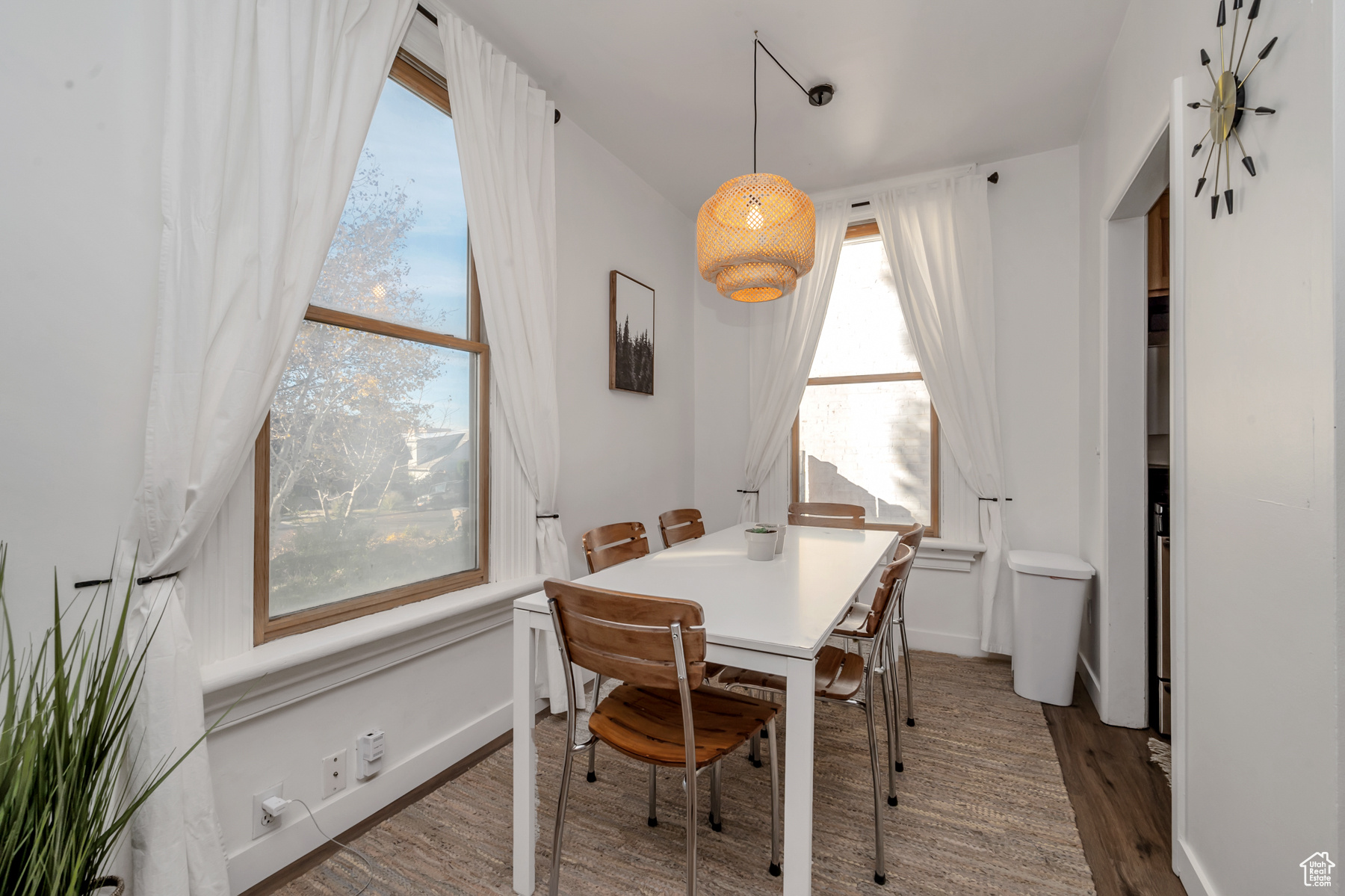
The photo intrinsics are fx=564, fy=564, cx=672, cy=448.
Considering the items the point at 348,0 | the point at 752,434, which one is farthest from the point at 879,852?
the point at 348,0

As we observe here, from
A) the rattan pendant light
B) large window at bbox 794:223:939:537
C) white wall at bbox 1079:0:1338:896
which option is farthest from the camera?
large window at bbox 794:223:939:537

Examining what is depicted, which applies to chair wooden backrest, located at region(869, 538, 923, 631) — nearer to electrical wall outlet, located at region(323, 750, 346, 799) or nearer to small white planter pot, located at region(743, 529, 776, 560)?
small white planter pot, located at region(743, 529, 776, 560)

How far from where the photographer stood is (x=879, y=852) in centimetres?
162

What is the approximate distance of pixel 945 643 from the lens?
3594 millimetres

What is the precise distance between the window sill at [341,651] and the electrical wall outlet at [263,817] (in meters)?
0.24

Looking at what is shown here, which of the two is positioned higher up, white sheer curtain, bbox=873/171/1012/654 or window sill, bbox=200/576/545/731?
white sheer curtain, bbox=873/171/1012/654

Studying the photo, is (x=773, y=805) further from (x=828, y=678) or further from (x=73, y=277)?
(x=73, y=277)

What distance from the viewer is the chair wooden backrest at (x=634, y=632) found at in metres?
1.27

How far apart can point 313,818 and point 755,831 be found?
1.39 meters

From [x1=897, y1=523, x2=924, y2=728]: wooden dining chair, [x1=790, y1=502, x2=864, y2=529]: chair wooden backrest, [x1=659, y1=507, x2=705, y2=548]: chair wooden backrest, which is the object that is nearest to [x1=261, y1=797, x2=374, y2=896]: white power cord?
[x1=659, y1=507, x2=705, y2=548]: chair wooden backrest

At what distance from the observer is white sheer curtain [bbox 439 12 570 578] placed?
2283 mm

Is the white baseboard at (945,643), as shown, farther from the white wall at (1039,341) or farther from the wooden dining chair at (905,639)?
the wooden dining chair at (905,639)

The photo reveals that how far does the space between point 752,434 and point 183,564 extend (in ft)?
10.6

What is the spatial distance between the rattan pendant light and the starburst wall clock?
1.13m
